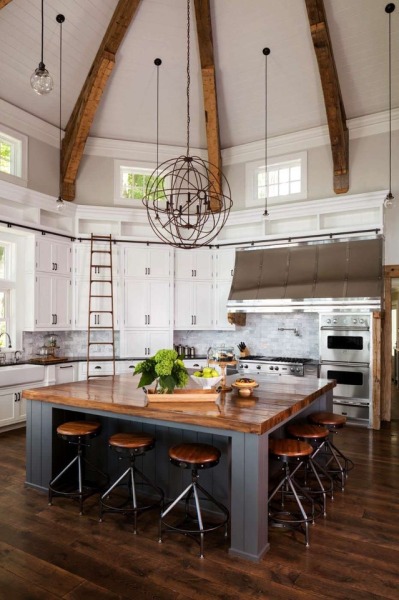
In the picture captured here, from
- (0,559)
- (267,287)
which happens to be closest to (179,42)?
(267,287)

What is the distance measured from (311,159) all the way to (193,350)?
161 inches

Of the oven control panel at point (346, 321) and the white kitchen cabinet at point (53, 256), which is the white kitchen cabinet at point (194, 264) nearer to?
the white kitchen cabinet at point (53, 256)

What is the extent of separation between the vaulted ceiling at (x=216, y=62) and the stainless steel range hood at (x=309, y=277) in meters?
2.22

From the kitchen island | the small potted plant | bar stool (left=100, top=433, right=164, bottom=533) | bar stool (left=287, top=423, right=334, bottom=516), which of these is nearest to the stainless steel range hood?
the kitchen island

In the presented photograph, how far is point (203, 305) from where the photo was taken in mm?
7891

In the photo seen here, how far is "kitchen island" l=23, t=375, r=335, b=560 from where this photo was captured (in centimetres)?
283

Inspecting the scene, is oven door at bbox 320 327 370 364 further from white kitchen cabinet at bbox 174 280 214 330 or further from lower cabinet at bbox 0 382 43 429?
lower cabinet at bbox 0 382 43 429

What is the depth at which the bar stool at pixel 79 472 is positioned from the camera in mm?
3566

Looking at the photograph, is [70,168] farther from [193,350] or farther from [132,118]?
[193,350]

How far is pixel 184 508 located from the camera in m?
3.53

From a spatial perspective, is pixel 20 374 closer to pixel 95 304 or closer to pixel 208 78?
pixel 95 304

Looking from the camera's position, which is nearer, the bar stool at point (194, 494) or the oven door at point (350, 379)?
the bar stool at point (194, 494)

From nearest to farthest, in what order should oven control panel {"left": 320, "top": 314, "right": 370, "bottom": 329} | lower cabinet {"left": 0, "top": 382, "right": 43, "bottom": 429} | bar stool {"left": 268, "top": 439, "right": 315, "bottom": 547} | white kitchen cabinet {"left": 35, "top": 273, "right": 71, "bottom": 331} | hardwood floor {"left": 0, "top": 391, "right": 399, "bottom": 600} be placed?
hardwood floor {"left": 0, "top": 391, "right": 399, "bottom": 600} → bar stool {"left": 268, "top": 439, "right": 315, "bottom": 547} → lower cabinet {"left": 0, "top": 382, "right": 43, "bottom": 429} → oven control panel {"left": 320, "top": 314, "right": 370, "bottom": 329} → white kitchen cabinet {"left": 35, "top": 273, "right": 71, "bottom": 331}

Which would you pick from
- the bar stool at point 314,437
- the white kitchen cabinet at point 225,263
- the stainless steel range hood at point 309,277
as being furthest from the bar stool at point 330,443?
the white kitchen cabinet at point 225,263
